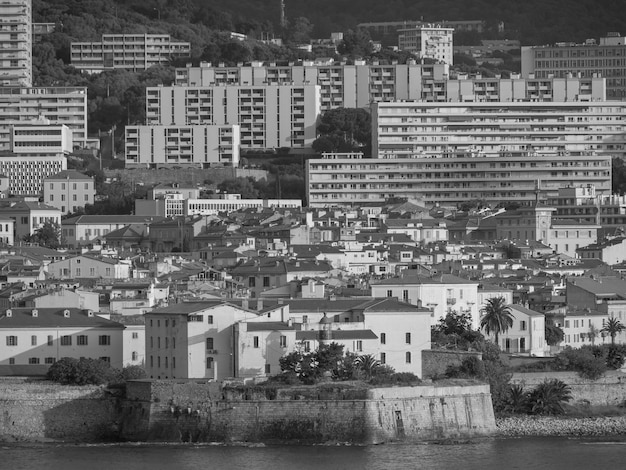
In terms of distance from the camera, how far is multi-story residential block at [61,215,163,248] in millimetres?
133875

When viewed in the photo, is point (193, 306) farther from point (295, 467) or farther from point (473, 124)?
point (473, 124)

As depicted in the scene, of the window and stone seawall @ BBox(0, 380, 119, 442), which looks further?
the window

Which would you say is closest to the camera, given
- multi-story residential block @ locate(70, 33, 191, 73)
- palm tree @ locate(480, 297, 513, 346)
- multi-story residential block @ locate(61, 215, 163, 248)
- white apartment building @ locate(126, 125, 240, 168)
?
palm tree @ locate(480, 297, 513, 346)

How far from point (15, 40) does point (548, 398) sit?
11723 cm

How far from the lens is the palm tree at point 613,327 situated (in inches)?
3226

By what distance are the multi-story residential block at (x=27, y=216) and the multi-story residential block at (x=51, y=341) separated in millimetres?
61743

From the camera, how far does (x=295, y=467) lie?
201ft

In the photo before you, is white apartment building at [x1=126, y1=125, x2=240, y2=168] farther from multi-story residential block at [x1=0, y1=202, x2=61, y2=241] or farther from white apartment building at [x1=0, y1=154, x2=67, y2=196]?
multi-story residential block at [x1=0, y1=202, x2=61, y2=241]

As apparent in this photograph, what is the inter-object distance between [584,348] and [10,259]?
3415 centimetres

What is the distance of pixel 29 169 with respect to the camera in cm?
15625

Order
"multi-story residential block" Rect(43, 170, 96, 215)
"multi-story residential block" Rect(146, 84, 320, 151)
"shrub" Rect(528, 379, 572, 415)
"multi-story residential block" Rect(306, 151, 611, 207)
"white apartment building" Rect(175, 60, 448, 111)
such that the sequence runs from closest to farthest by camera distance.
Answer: "shrub" Rect(528, 379, 572, 415), "multi-story residential block" Rect(43, 170, 96, 215), "multi-story residential block" Rect(306, 151, 611, 207), "multi-story residential block" Rect(146, 84, 320, 151), "white apartment building" Rect(175, 60, 448, 111)

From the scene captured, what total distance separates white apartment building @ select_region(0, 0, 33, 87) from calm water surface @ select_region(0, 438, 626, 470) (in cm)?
11901

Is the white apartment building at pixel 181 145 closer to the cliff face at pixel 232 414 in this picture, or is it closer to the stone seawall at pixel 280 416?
the cliff face at pixel 232 414

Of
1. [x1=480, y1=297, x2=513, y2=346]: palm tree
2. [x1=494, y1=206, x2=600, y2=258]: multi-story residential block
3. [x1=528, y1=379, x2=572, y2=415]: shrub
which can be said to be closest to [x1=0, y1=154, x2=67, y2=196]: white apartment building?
[x1=494, y1=206, x2=600, y2=258]: multi-story residential block
